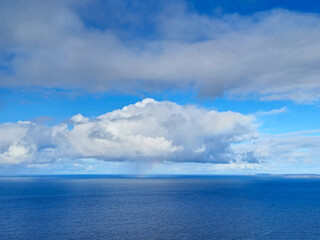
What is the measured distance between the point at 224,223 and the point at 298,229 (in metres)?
26.4

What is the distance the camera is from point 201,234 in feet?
316

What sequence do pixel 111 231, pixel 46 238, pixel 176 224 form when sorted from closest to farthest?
pixel 46 238
pixel 111 231
pixel 176 224

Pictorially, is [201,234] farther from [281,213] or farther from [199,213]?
[281,213]

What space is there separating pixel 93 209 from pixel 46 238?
2304 inches

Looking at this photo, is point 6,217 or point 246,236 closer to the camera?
point 246,236

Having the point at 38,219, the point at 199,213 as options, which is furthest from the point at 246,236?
the point at 38,219

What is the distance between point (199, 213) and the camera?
136 meters

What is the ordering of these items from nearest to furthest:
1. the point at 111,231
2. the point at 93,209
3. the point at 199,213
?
the point at 111,231 < the point at 199,213 < the point at 93,209

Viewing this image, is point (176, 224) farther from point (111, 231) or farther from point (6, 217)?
point (6, 217)

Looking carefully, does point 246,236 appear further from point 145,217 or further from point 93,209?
point 93,209

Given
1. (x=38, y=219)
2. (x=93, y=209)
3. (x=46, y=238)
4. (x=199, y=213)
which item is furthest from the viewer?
(x=93, y=209)

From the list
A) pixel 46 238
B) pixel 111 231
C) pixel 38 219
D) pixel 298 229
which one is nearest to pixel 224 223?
pixel 298 229

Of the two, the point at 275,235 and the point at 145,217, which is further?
the point at 145,217

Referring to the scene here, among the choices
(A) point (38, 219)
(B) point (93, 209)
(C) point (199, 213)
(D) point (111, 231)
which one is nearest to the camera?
(D) point (111, 231)
